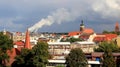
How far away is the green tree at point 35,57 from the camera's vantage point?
77750 mm

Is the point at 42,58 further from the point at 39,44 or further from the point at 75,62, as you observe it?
the point at 75,62

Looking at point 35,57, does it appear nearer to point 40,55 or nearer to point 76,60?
point 40,55

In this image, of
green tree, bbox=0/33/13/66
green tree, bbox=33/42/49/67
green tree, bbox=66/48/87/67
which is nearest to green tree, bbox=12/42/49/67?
green tree, bbox=33/42/49/67

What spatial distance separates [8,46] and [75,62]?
1727 centimetres

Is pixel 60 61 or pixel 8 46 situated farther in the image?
pixel 60 61

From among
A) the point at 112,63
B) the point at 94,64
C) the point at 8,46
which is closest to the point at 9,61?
the point at 8,46

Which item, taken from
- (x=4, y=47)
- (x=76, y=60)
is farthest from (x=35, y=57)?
(x=76, y=60)

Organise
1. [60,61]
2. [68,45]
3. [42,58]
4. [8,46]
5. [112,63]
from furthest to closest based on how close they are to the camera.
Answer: [68,45]
[60,61]
[8,46]
[42,58]
[112,63]

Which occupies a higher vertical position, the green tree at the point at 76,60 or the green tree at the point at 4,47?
the green tree at the point at 4,47

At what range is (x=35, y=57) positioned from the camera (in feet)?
257

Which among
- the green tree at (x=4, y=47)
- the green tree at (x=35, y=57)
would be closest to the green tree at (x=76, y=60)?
the green tree at (x=35, y=57)

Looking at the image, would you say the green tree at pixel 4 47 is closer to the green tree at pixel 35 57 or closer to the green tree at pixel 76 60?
the green tree at pixel 35 57

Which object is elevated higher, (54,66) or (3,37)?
(3,37)

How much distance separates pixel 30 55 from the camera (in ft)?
266
